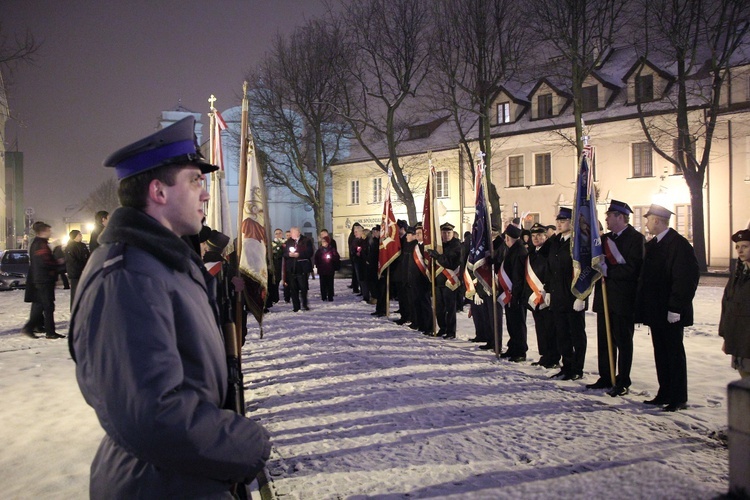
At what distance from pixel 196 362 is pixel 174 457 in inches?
11.9

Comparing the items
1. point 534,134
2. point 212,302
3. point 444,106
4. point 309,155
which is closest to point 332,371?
point 212,302

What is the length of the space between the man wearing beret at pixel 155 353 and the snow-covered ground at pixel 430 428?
2806mm

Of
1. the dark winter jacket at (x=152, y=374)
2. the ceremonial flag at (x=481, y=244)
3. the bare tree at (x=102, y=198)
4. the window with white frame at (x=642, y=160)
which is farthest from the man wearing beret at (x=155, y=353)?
the bare tree at (x=102, y=198)

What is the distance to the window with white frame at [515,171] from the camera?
1524 inches

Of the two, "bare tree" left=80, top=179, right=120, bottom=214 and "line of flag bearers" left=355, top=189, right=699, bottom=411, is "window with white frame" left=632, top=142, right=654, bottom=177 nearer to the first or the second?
"line of flag bearers" left=355, top=189, right=699, bottom=411

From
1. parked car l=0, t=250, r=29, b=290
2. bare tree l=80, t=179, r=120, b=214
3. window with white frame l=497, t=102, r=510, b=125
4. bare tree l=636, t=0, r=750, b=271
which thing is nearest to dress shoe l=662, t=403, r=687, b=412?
bare tree l=636, t=0, r=750, b=271

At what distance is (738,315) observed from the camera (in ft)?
20.1

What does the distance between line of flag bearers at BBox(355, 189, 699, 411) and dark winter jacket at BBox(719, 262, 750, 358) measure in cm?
37

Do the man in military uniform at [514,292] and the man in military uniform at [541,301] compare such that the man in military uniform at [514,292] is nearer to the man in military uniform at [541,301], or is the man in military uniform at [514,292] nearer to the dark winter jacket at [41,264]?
the man in military uniform at [541,301]

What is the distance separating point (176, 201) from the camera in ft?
6.98

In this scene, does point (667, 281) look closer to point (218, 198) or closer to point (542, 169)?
point (218, 198)

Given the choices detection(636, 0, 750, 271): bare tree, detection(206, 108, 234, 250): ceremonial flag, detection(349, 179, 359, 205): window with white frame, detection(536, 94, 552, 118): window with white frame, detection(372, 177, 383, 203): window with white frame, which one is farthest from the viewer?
detection(349, 179, 359, 205): window with white frame

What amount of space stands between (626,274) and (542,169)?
3145cm

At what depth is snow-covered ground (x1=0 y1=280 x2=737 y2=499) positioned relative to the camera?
4.66 metres
